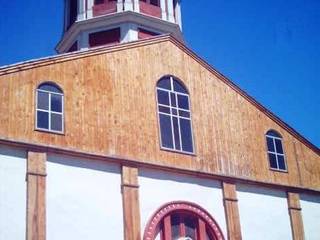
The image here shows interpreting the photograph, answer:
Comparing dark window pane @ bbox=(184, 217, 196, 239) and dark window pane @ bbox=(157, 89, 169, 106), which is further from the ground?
dark window pane @ bbox=(157, 89, 169, 106)

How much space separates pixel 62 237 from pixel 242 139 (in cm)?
891

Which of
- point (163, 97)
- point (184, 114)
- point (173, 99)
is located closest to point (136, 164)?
point (163, 97)

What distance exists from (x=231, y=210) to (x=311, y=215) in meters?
4.30

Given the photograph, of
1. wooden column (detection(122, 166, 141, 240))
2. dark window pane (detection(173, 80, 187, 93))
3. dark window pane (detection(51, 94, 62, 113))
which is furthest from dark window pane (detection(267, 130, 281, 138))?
dark window pane (detection(51, 94, 62, 113))

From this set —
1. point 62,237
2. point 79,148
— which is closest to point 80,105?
point 79,148

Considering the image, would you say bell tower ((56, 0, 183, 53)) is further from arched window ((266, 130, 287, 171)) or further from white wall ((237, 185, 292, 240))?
white wall ((237, 185, 292, 240))

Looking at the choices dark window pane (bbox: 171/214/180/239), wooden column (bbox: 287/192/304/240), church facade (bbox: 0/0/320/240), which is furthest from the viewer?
wooden column (bbox: 287/192/304/240)

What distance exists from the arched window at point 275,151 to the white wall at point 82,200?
24.4 feet

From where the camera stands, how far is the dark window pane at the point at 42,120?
18.2 m

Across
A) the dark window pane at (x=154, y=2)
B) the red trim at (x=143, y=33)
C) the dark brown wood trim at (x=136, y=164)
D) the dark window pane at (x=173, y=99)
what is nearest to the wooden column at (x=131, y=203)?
the dark brown wood trim at (x=136, y=164)

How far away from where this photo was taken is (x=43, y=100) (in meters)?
18.7

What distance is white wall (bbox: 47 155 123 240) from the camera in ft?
57.1

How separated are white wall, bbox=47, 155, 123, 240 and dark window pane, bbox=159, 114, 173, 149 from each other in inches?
97.5

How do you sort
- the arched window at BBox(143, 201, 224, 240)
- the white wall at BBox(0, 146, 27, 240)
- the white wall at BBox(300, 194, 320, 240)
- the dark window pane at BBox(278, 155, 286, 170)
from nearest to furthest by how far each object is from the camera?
the white wall at BBox(0, 146, 27, 240) < the arched window at BBox(143, 201, 224, 240) < the white wall at BBox(300, 194, 320, 240) < the dark window pane at BBox(278, 155, 286, 170)
